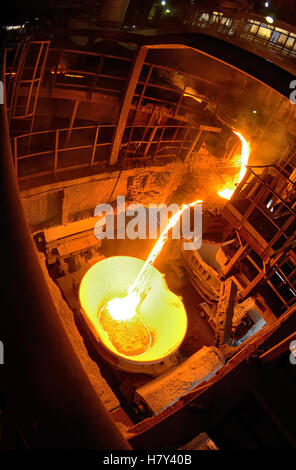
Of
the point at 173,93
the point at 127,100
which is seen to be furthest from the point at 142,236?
the point at 127,100

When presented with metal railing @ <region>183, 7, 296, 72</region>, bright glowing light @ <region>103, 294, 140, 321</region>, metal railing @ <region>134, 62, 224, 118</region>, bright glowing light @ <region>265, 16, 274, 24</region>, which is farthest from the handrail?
bright glowing light @ <region>265, 16, 274, 24</region>

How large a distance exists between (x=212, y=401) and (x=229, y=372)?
1.25 ft

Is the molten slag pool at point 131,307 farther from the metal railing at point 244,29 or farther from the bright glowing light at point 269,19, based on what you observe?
the bright glowing light at point 269,19

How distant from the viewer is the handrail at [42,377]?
979mm

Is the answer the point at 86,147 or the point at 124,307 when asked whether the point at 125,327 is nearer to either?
the point at 124,307

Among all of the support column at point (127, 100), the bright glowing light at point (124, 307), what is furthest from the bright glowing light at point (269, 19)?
the bright glowing light at point (124, 307)

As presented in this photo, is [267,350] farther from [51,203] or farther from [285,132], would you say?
[285,132]

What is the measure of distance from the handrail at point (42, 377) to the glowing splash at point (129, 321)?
5.52 metres

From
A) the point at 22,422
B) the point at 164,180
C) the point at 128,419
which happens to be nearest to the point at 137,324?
the point at 128,419

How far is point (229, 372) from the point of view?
7.63ft

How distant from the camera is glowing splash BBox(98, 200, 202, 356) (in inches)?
254

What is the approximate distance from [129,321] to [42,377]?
6.15m

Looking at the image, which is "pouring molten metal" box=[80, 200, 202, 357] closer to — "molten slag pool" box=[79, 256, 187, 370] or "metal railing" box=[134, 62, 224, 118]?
"molten slag pool" box=[79, 256, 187, 370]

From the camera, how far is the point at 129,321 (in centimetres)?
695
